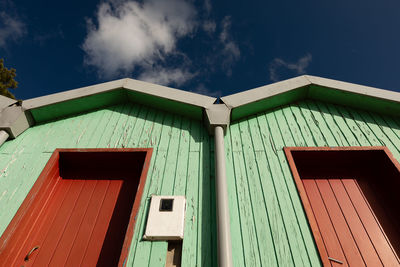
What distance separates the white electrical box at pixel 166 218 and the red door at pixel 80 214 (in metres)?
0.24

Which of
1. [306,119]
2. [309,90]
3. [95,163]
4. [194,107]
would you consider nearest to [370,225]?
[306,119]

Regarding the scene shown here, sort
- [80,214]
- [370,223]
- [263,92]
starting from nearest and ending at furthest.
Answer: [370,223], [80,214], [263,92]

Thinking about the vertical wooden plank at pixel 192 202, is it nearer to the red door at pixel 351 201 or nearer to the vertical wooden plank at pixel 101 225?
the vertical wooden plank at pixel 101 225

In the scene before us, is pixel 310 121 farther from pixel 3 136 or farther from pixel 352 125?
pixel 3 136

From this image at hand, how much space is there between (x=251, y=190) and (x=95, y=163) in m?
2.47

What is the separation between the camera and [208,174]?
3043 mm

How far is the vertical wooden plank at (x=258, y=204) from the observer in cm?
235

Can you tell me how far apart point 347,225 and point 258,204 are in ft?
3.95

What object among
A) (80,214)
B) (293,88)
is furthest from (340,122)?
(80,214)

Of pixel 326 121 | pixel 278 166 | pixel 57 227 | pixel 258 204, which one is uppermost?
pixel 326 121

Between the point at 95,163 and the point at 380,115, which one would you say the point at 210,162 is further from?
the point at 380,115

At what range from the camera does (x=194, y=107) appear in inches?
147

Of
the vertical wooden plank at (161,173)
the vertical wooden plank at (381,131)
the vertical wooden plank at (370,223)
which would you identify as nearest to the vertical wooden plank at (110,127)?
the vertical wooden plank at (161,173)

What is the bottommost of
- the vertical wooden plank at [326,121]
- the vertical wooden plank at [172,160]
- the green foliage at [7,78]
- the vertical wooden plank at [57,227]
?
the vertical wooden plank at [57,227]
